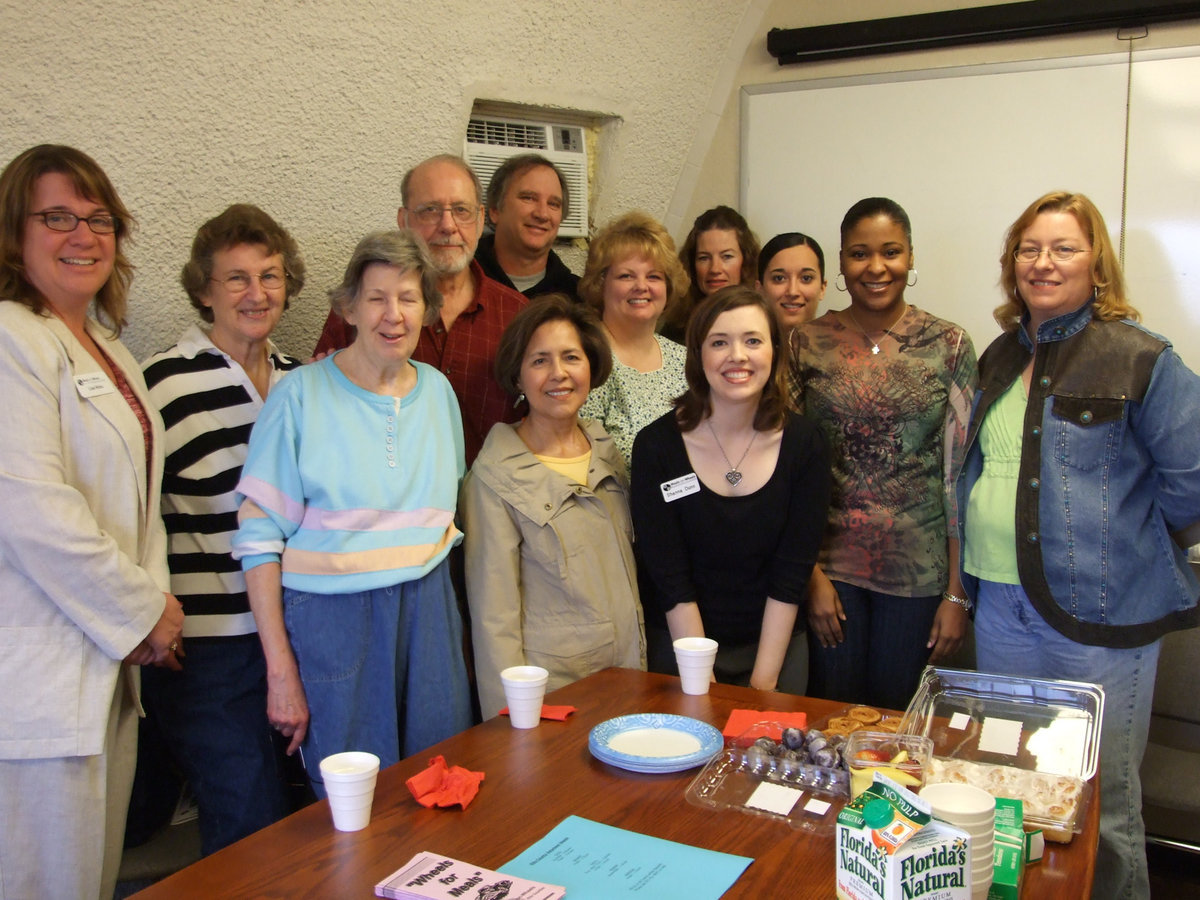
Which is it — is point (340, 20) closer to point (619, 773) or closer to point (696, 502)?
point (696, 502)

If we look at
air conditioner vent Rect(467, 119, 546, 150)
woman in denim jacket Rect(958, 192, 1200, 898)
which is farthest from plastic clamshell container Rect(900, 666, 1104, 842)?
air conditioner vent Rect(467, 119, 546, 150)

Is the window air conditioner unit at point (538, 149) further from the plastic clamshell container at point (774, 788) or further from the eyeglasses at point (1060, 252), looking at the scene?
the plastic clamshell container at point (774, 788)

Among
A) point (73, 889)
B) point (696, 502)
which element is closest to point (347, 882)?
point (73, 889)

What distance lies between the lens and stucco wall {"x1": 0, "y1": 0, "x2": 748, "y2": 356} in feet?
6.95

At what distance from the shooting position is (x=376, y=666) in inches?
78.5

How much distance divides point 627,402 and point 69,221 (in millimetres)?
1377

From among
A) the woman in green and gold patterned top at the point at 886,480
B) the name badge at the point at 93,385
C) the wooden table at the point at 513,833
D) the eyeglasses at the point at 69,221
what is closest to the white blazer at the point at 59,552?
the name badge at the point at 93,385

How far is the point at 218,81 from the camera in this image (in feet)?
7.68

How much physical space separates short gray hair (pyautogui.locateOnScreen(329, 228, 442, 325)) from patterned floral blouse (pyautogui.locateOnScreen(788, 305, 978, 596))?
43.4 inches

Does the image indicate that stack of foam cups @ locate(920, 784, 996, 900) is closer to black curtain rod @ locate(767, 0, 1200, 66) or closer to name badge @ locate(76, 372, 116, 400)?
name badge @ locate(76, 372, 116, 400)

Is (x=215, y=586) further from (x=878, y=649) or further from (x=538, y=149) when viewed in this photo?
(x=538, y=149)

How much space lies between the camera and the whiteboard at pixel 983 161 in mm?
3225

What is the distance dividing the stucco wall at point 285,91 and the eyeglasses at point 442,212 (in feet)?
1.17

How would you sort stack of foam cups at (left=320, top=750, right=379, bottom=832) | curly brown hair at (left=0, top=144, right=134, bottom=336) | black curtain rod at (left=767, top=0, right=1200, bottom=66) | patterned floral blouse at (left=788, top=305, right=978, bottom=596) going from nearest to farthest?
1. stack of foam cups at (left=320, top=750, right=379, bottom=832)
2. curly brown hair at (left=0, top=144, right=134, bottom=336)
3. patterned floral blouse at (left=788, top=305, right=978, bottom=596)
4. black curtain rod at (left=767, top=0, right=1200, bottom=66)
